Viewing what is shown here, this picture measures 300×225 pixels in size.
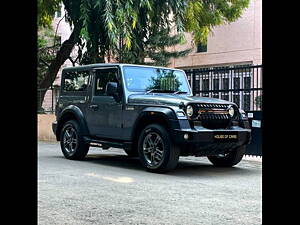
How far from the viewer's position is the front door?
31.6 ft

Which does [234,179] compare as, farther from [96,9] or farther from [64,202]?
[96,9]

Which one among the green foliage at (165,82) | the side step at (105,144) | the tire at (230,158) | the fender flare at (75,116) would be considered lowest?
the tire at (230,158)

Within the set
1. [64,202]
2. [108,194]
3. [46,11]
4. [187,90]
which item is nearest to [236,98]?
[187,90]

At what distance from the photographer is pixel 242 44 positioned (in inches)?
985

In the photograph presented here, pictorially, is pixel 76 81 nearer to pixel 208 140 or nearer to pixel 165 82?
pixel 165 82

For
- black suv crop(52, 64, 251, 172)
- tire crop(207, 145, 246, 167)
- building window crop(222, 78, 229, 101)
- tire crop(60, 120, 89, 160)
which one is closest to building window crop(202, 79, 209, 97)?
building window crop(222, 78, 229, 101)

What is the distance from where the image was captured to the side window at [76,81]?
34.7 ft

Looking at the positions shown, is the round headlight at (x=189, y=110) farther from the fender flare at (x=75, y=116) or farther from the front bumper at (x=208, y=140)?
the fender flare at (x=75, y=116)

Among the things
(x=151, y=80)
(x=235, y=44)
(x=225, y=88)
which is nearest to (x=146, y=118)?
(x=151, y=80)

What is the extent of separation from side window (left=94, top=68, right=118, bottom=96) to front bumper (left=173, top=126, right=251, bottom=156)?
2316 mm

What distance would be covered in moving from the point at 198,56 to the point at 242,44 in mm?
3250

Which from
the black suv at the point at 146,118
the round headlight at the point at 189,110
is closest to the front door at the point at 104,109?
the black suv at the point at 146,118

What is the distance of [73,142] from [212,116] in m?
3.53

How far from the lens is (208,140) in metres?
8.34
